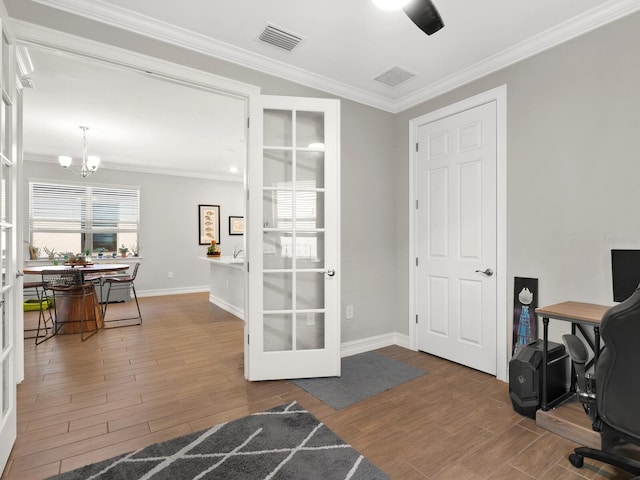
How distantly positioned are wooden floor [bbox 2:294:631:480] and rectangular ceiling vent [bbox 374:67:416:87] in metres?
2.70

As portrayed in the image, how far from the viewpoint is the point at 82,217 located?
22.1ft

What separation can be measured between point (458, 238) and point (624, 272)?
1.28 meters

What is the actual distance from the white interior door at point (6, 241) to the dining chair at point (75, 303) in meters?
2.71

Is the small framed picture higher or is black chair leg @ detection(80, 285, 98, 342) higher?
the small framed picture

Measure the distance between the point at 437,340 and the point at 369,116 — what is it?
2.41 meters

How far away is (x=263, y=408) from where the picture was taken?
7.89ft

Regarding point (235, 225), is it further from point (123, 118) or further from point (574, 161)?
point (574, 161)

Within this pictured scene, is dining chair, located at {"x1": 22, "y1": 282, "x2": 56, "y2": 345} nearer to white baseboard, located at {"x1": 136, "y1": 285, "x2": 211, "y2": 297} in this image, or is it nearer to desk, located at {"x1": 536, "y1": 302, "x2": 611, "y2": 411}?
white baseboard, located at {"x1": 136, "y1": 285, "x2": 211, "y2": 297}

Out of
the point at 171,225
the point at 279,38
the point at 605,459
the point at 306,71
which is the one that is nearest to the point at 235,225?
the point at 171,225

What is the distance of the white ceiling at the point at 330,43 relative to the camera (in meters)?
2.28

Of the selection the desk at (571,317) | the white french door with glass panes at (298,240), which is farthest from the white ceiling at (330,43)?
the desk at (571,317)

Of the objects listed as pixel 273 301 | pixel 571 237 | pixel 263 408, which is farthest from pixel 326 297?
pixel 571 237

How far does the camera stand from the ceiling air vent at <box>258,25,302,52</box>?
8.31 feet

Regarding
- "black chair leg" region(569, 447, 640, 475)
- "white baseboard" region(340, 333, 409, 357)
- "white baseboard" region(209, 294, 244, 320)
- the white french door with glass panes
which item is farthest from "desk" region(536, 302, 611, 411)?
"white baseboard" region(209, 294, 244, 320)
